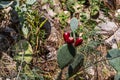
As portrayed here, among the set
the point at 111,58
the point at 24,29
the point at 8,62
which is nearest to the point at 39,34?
the point at 24,29

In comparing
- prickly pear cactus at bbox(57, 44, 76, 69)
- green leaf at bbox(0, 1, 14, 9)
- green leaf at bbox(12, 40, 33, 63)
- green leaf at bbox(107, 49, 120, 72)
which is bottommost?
green leaf at bbox(12, 40, 33, 63)

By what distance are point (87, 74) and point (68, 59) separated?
93 centimetres

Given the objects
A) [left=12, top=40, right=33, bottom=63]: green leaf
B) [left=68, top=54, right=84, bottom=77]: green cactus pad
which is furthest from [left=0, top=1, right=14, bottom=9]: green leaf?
[left=68, top=54, right=84, bottom=77]: green cactus pad

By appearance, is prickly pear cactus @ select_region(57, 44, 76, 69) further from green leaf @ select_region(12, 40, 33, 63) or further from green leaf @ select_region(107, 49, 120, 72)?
green leaf @ select_region(12, 40, 33, 63)

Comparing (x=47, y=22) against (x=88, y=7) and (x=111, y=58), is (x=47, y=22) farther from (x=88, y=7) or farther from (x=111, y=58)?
(x=111, y=58)

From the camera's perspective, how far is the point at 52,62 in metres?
2.85

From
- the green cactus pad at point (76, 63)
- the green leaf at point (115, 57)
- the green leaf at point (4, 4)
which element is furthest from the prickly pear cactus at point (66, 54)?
the green leaf at point (4, 4)

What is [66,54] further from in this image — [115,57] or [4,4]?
[4,4]

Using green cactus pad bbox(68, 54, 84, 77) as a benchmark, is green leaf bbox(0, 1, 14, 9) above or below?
above

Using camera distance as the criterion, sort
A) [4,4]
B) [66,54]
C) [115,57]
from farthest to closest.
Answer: [4,4] → [115,57] → [66,54]

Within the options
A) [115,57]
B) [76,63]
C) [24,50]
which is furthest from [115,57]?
[24,50]

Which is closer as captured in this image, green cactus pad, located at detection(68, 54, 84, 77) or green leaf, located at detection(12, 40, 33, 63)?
green cactus pad, located at detection(68, 54, 84, 77)

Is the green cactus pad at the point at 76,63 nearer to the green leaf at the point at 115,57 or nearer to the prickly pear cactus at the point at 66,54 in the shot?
the prickly pear cactus at the point at 66,54

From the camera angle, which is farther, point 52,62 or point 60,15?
point 60,15
